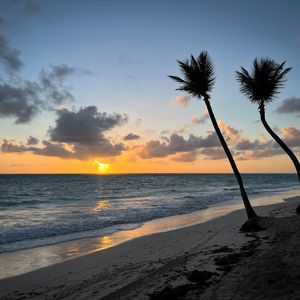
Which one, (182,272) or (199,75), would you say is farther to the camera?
(199,75)

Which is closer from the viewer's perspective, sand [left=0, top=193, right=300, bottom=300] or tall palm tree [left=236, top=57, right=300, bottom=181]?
sand [left=0, top=193, right=300, bottom=300]

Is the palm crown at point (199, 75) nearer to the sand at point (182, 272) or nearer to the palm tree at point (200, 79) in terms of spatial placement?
the palm tree at point (200, 79)

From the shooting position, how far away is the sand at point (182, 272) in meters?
6.67

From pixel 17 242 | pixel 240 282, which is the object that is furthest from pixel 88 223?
pixel 240 282

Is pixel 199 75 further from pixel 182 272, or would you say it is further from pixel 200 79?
pixel 182 272

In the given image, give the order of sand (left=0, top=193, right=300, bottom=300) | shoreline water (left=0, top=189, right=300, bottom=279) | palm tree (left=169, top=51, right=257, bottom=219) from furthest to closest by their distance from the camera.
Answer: palm tree (left=169, top=51, right=257, bottom=219)
shoreline water (left=0, top=189, right=300, bottom=279)
sand (left=0, top=193, right=300, bottom=300)

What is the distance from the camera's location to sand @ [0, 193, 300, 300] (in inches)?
263

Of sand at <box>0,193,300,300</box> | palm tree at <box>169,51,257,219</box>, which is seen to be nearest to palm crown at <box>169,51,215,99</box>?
palm tree at <box>169,51,257,219</box>

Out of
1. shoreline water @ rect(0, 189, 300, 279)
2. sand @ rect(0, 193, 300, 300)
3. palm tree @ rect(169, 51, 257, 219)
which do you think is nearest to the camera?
sand @ rect(0, 193, 300, 300)

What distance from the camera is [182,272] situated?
830cm

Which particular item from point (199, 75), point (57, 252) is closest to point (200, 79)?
point (199, 75)

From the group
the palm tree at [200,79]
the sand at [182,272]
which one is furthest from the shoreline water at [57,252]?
the palm tree at [200,79]

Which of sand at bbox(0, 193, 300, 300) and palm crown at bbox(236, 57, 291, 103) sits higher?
palm crown at bbox(236, 57, 291, 103)

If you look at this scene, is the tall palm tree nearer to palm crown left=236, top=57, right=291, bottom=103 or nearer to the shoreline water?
palm crown left=236, top=57, right=291, bottom=103
